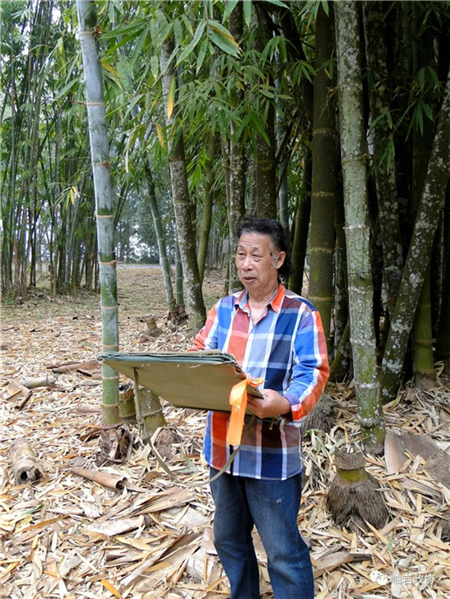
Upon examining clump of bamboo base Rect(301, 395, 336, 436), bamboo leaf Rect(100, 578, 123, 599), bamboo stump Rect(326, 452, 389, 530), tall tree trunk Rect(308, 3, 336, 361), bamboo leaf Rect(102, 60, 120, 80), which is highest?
bamboo leaf Rect(102, 60, 120, 80)

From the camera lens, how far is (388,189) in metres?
2.42

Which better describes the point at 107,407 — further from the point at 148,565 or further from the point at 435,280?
the point at 435,280

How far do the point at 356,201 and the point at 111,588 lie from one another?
161cm

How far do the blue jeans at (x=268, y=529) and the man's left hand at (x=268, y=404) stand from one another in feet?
0.84

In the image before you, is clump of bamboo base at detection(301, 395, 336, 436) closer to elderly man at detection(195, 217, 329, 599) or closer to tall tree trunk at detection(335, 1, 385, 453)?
tall tree trunk at detection(335, 1, 385, 453)

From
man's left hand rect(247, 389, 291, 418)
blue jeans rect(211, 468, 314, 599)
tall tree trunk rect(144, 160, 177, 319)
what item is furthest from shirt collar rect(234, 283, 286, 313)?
tall tree trunk rect(144, 160, 177, 319)

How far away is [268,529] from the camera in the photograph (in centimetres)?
126

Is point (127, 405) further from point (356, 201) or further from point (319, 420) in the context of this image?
point (356, 201)

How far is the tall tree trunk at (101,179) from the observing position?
199 centimetres

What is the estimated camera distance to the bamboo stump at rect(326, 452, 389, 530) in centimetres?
180

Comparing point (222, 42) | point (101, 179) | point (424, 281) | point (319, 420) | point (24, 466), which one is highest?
point (222, 42)

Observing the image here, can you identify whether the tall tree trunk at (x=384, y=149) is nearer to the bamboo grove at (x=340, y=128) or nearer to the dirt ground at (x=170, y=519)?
the bamboo grove at (x=340, y=128)

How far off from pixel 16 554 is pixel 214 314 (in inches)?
47.4

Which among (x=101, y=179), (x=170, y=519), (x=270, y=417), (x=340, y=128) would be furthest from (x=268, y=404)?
(x=101, y=179)
